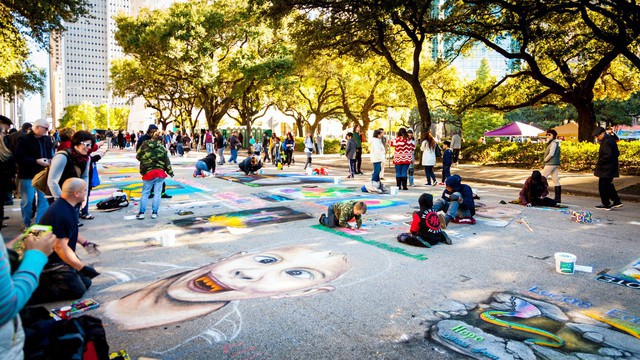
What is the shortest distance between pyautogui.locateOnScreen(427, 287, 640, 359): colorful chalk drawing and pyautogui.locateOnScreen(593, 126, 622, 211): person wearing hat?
6.25 meters

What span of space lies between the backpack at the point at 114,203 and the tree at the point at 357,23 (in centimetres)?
1055

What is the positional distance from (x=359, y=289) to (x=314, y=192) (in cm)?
731

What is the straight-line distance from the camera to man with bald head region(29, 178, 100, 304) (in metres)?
4.01

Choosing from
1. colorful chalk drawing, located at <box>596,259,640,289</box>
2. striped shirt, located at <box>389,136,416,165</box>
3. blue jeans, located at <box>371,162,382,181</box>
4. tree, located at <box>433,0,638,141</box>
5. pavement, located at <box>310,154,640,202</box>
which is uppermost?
tree, located at <box>433,0,638,141</box>

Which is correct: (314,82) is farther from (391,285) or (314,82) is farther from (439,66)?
(391,285)

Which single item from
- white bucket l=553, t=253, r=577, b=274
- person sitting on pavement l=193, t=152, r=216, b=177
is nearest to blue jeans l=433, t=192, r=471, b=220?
white bucket l=553, t=253, r=577, b=274

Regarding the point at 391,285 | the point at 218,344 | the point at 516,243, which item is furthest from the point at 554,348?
the point at 516,243

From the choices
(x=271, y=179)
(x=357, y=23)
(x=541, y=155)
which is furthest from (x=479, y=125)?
(x=271, y=179)

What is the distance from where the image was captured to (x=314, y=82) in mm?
34531

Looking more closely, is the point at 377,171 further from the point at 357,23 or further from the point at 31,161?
the point at 31,161

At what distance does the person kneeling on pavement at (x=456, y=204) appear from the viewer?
7613mm

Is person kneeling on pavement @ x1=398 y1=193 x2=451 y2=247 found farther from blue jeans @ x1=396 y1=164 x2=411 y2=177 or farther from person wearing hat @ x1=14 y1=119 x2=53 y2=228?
blue jeans @ x1=396 y1=164 x2=411 y2=177

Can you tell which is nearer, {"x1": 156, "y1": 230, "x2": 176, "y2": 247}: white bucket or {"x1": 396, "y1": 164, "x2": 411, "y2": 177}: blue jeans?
{"x1": 156, "y1": 230, "x2": 176, "y2": 247}: white bucket

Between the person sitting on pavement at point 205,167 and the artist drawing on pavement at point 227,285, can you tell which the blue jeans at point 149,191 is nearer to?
the artist drawing on pavement at point 227,285
